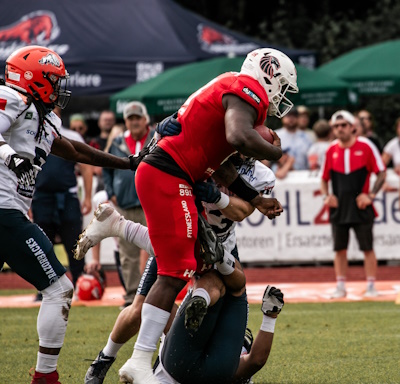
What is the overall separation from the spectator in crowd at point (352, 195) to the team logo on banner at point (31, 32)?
6.51m

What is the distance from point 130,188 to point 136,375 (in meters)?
5.26

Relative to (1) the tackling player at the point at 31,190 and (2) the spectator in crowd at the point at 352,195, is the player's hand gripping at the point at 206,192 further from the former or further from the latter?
(2) the spectator in crowd at the point at 352,195

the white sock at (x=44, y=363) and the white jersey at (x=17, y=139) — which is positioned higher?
the white jersey at (x=17, y=139)

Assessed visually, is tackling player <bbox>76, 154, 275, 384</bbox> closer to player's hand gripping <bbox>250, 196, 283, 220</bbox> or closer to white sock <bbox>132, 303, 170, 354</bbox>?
player's hand gripping <bbox>250, 196, 283, 220</bbox>

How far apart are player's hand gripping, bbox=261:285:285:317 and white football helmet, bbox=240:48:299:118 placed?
1.14 m

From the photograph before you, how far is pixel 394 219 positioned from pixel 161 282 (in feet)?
30.1

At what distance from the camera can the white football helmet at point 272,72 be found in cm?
595

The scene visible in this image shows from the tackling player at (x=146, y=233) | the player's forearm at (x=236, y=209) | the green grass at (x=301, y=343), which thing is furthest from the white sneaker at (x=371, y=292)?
the player's forearm at (x=236, y=209)

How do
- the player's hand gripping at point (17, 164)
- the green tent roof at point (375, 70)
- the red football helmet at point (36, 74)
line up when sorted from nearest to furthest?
the player's hand gripping at point (17, 164) < the red football helmet at point (36, 74) < the green tent roof at point (375, 70)

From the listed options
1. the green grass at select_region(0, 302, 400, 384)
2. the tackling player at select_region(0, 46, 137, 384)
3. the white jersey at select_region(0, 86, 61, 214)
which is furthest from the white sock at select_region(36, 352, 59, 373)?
the white jersey at select_region(0, 86, 61, 214)

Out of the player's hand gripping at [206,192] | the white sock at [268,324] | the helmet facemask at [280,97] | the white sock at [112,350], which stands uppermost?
the helmet facemask at [280,97]

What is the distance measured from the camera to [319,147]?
1484 centimetres

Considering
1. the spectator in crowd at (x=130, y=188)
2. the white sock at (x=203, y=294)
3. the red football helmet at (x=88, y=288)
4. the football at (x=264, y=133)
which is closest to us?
the white sock at (x=203, y=294)

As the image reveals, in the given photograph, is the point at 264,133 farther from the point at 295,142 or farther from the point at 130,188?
the point at 295,142
